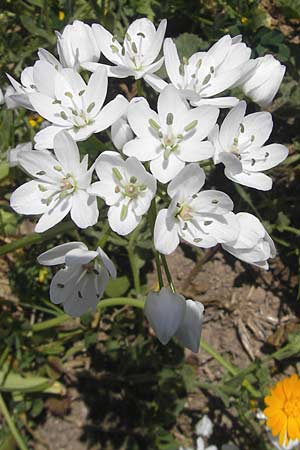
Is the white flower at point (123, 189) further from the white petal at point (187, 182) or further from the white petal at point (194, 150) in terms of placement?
the white petal at point (194, 150)

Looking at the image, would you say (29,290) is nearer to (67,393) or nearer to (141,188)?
(67,393)

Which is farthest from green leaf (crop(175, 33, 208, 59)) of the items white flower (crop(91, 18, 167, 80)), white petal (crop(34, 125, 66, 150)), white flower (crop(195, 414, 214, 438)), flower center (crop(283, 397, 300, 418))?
white flower (crop(195, 414, 214, 438))

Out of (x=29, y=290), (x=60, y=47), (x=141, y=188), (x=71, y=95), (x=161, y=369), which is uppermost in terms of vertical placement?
(x=60, y=47)

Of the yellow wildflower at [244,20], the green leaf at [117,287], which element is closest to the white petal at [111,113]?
the green leaf at [117,287]

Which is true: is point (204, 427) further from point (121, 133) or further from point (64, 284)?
point (121, 133)

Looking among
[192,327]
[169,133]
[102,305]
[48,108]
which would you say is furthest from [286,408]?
[48,108]

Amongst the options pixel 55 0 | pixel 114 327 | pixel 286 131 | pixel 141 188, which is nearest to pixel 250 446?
pixel 114 327

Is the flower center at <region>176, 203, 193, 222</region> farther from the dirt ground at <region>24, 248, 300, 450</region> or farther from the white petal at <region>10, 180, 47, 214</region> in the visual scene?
the dirt ground at <region>24, 248, 300, 450</region>

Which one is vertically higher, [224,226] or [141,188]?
[141,188]
